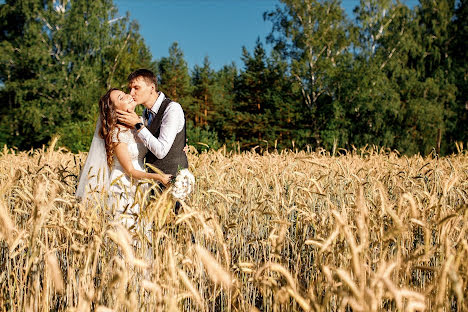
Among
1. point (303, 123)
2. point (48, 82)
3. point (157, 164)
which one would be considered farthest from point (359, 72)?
point (157, 164)

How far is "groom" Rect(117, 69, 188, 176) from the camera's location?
2754mm

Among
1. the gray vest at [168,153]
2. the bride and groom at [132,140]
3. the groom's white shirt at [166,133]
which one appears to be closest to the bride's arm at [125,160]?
the bride and groom at [132,140]

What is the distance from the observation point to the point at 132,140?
2.89m

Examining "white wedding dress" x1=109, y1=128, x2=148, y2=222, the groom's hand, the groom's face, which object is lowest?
"white wedding dress" x1=109, y1=128, x2=148, y2=222

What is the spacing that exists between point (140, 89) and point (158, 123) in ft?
0.95

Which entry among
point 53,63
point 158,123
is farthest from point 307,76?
point 158,123

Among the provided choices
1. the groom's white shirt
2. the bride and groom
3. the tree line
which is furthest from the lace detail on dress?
the tree line

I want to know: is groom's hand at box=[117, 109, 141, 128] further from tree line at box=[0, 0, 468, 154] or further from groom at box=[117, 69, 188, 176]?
tree line at box=[0, 0, 468, 154]

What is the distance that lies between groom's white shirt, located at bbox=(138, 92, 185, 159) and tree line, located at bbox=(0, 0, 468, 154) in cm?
1585

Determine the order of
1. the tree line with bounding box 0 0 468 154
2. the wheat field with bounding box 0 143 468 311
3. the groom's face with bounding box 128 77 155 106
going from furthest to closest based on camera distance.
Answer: the tree line with bounding box 0 0 468 154 < the groom's face with bounding box 128 77 155 106 < the wheat field with bounding box 0 143 468 311

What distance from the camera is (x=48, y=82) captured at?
19922mm

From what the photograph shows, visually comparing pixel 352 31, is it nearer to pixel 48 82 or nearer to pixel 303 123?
pixel 303 123

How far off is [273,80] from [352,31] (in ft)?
16.4

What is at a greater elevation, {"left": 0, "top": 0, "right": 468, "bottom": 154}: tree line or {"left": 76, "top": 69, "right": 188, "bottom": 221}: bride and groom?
{"left": 0, "top": 0, "right": 468, "bottom": 154}: tree line
